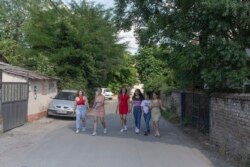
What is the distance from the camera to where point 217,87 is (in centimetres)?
1561

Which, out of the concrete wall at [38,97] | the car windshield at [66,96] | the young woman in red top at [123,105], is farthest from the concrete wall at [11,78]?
the young woman in red top at [123,105]

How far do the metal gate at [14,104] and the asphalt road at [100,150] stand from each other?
0.67 meters

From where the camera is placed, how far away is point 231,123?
13.7 metres

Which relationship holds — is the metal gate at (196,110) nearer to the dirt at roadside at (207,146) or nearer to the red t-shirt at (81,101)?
the dirt at roadside at (207,146)

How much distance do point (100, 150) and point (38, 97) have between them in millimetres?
13748

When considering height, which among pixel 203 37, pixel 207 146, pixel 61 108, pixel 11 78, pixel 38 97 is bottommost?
pixel 207 146

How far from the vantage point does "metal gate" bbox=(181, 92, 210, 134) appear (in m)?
18.5

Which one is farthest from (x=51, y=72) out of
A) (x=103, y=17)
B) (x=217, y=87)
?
(x=217, y=87)

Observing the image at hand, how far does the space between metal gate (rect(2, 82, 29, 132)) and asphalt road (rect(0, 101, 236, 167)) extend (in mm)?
668

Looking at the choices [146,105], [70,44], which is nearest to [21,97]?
[146,105]

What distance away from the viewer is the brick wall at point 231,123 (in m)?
12.2

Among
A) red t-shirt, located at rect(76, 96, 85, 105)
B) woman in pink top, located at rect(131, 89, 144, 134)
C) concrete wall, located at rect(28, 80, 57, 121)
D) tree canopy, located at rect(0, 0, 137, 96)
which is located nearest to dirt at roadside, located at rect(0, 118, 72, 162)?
red t-shirt, located at rect(76, 96, 85, 105)

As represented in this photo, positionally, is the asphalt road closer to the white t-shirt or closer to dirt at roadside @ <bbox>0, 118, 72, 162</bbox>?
dirt at roadside @ <bbox>0, 118, 72, 162</bbox>

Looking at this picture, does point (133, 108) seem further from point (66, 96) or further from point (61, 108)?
point (66, 96)
